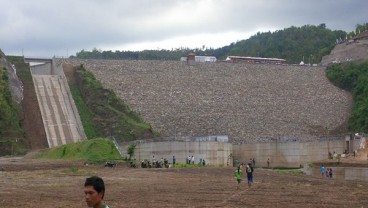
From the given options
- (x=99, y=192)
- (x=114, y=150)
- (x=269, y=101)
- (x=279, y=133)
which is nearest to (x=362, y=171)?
(x=114, y=150)

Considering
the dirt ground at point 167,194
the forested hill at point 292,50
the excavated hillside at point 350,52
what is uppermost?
the forested hill at point 292,50

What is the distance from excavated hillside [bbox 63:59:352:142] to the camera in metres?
69.2

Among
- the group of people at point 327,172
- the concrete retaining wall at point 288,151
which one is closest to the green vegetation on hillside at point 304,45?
the concrete retaining wall at point 288,151

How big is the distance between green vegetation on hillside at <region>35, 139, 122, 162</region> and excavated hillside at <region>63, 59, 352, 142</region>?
16.5 meters

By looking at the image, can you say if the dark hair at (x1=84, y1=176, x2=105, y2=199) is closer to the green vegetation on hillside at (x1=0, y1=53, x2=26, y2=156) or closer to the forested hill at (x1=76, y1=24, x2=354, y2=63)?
the green vegetation on hillside at (x1=0, y1=53, x2=26, y2=156)

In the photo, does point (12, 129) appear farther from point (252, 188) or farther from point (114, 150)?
point (252, 188)

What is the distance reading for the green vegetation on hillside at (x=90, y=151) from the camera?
1865 inches

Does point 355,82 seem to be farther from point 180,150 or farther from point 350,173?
point 350,173

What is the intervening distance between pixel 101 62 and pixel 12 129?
24.8 metres

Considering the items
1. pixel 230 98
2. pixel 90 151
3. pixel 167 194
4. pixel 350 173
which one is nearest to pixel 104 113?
pixel 230 98

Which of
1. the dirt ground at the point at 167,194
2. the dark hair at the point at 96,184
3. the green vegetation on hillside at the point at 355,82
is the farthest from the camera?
the green vegetation on hillside at the point at 355,82

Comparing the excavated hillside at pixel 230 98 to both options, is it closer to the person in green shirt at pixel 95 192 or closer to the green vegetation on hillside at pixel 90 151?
the green vegetation on hillside at pixel 90 151

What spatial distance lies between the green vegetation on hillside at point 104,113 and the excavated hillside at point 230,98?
1.80 meters

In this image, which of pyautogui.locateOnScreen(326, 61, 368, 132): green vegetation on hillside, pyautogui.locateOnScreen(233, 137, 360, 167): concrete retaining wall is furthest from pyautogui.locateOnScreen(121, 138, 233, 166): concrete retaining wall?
pyautogui.locateOnScreen(326, 61, 368, 132): green vegetation on hillside
